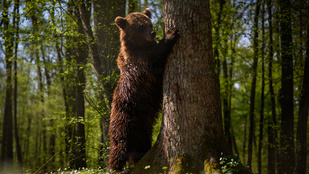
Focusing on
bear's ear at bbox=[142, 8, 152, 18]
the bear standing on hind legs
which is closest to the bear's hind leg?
the bear standing on hind legs

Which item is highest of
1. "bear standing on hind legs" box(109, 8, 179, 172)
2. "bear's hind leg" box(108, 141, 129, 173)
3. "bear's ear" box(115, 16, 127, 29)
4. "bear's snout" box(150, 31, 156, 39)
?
"bear's ear" box(115, 16, 127, 29)

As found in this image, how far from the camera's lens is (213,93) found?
406 centimetres

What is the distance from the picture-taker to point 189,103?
155 inches

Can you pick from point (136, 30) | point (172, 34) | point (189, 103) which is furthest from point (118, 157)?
point (136, 30)

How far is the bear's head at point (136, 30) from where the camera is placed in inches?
222

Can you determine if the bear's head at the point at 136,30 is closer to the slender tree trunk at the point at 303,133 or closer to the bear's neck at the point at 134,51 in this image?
the bear's neck at the point at 134,51

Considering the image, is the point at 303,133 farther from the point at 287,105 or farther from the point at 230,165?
the point at 230,165

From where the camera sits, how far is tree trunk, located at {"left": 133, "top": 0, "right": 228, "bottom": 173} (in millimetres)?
3857

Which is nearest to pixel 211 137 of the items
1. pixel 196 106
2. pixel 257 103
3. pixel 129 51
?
pixel 196 106

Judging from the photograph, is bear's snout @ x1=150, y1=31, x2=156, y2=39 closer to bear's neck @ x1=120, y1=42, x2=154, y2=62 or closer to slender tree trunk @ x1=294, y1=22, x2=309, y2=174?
bear's neck @ x1=120, y1=42, x2=154, y2=62

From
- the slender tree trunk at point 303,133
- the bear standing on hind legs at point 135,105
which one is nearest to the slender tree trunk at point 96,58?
the bear standing on hind legs at point 135,105

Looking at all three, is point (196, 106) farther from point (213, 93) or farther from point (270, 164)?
point (270, 164)

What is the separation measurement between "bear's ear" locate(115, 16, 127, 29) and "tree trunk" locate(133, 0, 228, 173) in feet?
5.62

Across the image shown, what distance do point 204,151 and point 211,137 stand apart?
25 cm
